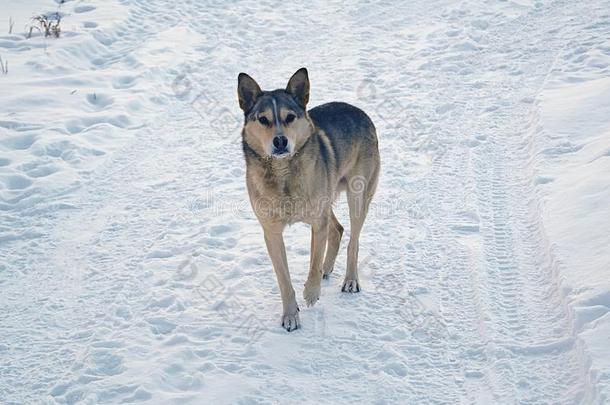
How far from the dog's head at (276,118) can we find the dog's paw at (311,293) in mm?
1108

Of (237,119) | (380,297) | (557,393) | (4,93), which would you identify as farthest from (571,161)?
(4,93)

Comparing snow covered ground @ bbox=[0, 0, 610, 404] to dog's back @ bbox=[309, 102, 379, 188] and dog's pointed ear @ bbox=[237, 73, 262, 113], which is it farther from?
dog's pointed ear @ bbox=[237, 73, 262, 113]

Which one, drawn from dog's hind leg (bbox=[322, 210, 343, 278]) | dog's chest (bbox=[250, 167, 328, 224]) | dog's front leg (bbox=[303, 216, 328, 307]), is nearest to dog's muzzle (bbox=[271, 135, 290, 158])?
dog's chest (bbox=[250, 167, 328, 224])

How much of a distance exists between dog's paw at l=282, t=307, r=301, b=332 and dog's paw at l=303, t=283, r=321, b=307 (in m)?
0.24

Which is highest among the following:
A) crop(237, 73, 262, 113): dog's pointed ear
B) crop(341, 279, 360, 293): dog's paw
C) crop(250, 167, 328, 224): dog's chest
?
crop(237, 73, 262, 113): dog's pointed ear

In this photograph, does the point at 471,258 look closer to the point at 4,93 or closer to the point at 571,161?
the point at 571,161

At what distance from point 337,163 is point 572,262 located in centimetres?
210

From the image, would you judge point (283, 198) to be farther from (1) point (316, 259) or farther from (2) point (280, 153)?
(1) point (316, 259)

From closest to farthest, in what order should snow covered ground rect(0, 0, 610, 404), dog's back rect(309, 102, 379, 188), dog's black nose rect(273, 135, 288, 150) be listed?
snow covered ground rect(0, 0, 610, 404)
dog's black nose rect(273, 135, 288, 150)
dog's back rect(309, 102, 379, 188)

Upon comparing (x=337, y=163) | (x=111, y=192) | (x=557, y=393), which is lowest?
(x=111, y=192)

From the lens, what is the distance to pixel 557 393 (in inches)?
163

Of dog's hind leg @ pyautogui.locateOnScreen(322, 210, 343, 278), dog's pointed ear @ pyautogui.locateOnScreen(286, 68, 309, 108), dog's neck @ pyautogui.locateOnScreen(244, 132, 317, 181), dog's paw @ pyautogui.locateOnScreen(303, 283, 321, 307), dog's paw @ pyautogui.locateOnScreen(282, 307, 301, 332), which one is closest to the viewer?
dog's neck @ pyautogui.locateOnScreen(244, 132, 317, 181)

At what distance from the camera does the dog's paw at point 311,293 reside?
527 cm

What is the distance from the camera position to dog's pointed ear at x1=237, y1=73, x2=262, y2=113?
17.0ft
